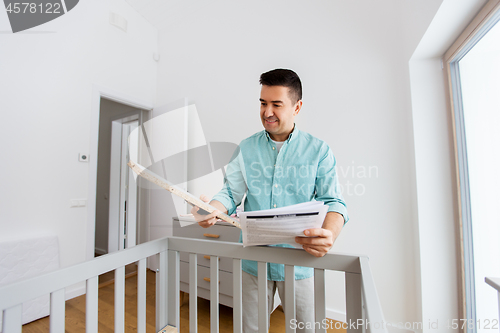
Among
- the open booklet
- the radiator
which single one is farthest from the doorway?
the open booklet

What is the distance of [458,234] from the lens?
4.59 feet

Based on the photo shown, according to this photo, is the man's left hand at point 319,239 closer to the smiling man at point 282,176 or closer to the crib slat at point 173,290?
the smiling man at point 282,176

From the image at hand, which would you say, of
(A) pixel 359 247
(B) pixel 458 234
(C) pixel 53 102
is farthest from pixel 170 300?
(C) pixel 53 102

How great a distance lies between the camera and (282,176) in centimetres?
96

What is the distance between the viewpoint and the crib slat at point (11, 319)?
0.56 meters

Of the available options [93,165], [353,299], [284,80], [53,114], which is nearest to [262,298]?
[353,299]

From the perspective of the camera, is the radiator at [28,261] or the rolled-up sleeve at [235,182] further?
the radiator at [28,261]

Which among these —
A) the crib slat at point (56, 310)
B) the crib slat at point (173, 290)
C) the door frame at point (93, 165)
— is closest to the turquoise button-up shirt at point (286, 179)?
the crib slat at point (173, 290)

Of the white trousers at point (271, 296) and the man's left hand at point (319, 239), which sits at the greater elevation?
the man's left hand at point (319, 239)

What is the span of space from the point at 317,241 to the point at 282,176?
1.02 ft

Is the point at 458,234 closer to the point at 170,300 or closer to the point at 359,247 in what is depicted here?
the point at 359,247

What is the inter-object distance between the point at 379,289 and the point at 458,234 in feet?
2.00

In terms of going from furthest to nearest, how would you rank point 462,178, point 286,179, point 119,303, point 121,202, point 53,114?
point 121,202, point 53,114, point 462,178, point 286,179, point 119,303

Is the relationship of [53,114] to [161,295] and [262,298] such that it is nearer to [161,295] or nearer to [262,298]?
[161,295]
